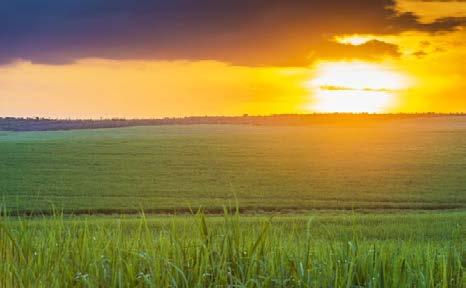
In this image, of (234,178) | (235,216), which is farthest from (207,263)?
(234,178)

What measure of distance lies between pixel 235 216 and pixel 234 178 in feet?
104

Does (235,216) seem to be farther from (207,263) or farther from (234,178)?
(234,178)

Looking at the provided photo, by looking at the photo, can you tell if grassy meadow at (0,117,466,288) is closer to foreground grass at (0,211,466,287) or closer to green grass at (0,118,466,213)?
foreground grass at (0,211,466,287)

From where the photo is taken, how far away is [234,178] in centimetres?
3619

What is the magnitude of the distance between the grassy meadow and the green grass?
4.8 inches

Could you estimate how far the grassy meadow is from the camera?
15.3 feet

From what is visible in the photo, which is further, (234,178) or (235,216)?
(234,178)

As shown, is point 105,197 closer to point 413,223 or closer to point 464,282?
point 413,223

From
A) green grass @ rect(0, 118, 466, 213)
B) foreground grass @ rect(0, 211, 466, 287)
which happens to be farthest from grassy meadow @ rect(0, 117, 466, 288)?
green grass @ rect(0, 118, 466, 213)

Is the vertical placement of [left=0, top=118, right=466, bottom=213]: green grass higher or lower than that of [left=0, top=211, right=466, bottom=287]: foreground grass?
lower

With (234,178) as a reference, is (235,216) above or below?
above

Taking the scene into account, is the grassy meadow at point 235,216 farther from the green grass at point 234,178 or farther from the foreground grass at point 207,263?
the green grass at point 234,178

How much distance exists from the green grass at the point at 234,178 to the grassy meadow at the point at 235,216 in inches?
4.8

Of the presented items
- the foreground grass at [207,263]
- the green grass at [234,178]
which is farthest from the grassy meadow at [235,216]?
the green grass at [234,178]
